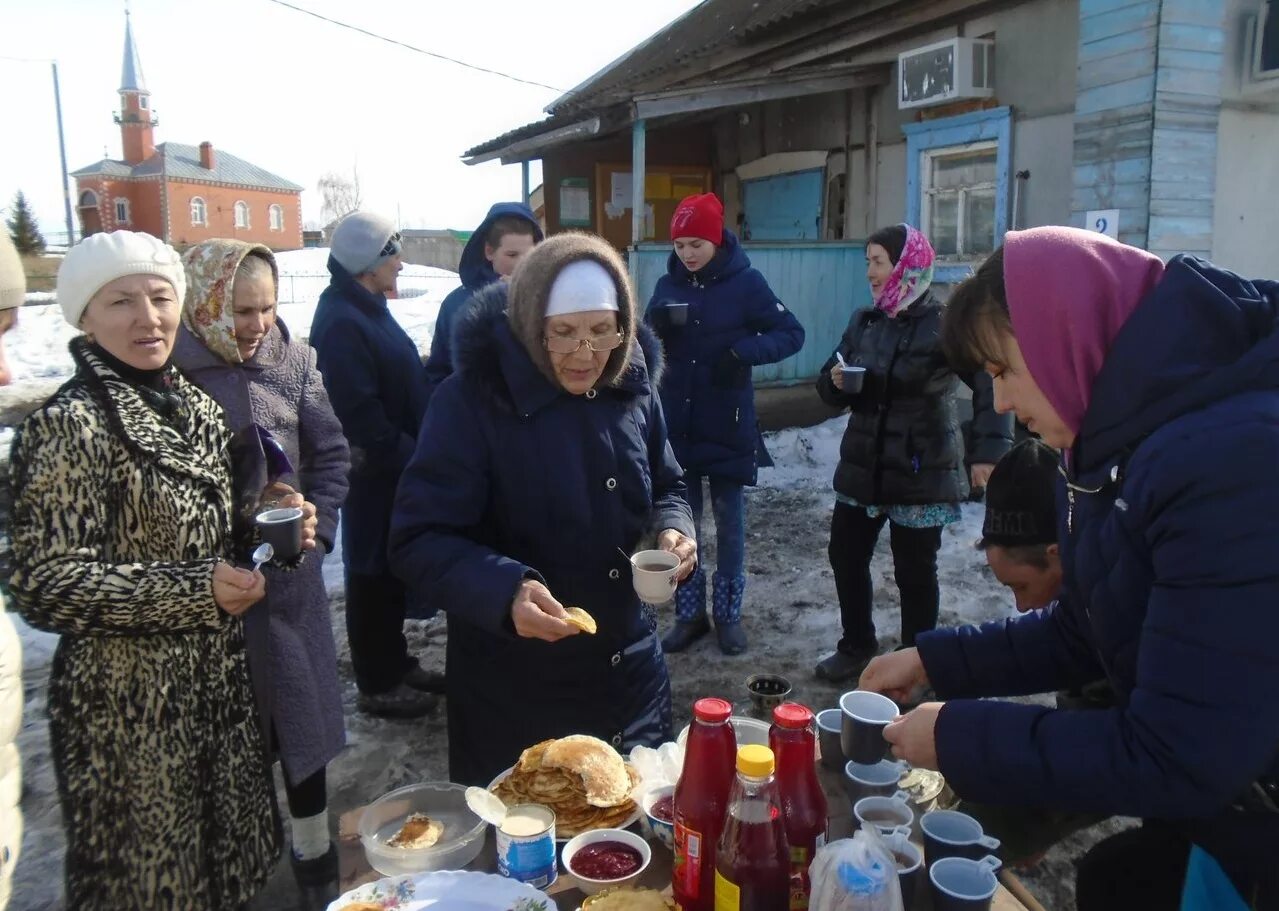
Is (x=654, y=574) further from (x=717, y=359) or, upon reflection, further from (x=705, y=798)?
(x=717, y=359)

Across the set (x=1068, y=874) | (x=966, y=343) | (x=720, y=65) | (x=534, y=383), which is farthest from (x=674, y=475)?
(x=720, y=65)

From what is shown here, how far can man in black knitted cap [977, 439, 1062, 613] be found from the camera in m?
2.49

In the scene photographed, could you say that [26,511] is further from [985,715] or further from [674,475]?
[985,715]

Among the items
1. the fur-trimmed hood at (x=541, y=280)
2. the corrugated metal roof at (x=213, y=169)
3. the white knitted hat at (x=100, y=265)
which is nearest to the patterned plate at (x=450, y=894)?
the fur-trimmed hood at (x=541, y=280)

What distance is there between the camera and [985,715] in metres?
1.37

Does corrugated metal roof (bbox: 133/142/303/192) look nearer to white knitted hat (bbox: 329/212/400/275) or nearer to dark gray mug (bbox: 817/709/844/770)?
white knitted hat (bbox: 329/212/400/275)

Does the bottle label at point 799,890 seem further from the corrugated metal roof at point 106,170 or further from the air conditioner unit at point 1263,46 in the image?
the corrugated metal roof at point 106,170

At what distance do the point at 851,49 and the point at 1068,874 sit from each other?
8.25m

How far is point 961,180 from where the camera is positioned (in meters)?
8.07

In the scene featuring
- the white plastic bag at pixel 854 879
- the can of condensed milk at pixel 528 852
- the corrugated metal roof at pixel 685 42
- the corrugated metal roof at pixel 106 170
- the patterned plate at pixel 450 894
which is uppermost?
the corrugated metal roof at pixel 106 170

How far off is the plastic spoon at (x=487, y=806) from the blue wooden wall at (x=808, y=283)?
7224mm

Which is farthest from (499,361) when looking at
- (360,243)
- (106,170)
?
(106,170)

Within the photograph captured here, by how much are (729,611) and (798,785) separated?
339cm

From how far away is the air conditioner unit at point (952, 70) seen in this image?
7.31 meters
